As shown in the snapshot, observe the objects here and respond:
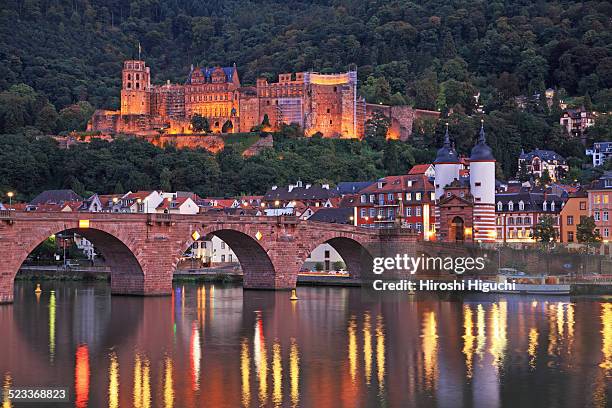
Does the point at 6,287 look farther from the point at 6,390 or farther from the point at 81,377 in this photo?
the point at 6,390

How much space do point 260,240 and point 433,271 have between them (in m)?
10.5

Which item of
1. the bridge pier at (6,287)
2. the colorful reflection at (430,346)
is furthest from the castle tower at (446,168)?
the bridge pier at (6,287)

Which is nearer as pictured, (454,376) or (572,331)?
(454,376)

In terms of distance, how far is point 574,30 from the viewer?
473 feet

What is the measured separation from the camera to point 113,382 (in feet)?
97.9

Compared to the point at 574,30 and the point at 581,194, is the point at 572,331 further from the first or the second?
the point at 574,30

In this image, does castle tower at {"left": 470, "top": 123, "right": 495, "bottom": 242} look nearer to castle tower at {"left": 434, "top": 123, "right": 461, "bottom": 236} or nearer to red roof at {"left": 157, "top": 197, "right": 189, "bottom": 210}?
castle tower at {"left": 434, "top": 123, "right": 461, "bottom": 236}

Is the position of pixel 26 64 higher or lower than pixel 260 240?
higher

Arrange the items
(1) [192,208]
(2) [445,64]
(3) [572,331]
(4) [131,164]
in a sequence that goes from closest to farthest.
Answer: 1. (3) [572,331]
2. (1) [192,208]
3. (4) [131,164]
4. (2) [445,64]

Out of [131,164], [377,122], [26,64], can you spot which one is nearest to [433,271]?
[131,164]

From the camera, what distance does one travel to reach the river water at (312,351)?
28.4m

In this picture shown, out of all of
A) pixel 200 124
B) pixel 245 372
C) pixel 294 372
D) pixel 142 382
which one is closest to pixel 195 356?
pixel 245 372

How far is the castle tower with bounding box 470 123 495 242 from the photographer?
62.9 meters

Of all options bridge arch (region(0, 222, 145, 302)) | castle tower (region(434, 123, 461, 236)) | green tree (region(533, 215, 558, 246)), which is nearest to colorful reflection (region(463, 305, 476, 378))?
bridge arch (region(0, 222, 145, 302))
